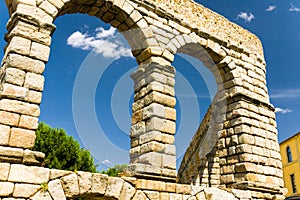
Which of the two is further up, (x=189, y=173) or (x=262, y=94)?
(x=262, y=94)

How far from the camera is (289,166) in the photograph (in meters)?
24.1

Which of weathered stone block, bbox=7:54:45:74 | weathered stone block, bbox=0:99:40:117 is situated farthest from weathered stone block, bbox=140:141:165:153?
weathered stone block, bbox=7:54:45:74

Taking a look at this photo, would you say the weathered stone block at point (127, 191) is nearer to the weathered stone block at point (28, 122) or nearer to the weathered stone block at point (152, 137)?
Result: the weathered stone block at point (152, 137)

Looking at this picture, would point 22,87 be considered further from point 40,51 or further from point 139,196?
point 139,196

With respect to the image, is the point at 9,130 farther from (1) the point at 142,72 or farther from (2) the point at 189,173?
(2) the point at 189,173

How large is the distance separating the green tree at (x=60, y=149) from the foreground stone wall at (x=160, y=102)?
263 inches

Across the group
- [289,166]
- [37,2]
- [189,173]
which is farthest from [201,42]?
[289,166]

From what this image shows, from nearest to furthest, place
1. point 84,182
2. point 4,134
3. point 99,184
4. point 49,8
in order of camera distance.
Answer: point 4,134 → point 84,182 → point 99,184 → point 49,8

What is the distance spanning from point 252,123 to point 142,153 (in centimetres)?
359

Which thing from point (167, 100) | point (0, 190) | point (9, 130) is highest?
point (167, 100)

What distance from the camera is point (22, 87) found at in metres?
4.99

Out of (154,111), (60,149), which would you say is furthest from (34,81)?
(60,149)

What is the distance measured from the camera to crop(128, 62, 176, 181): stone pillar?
19.7 ft

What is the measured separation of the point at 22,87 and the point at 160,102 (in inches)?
110
